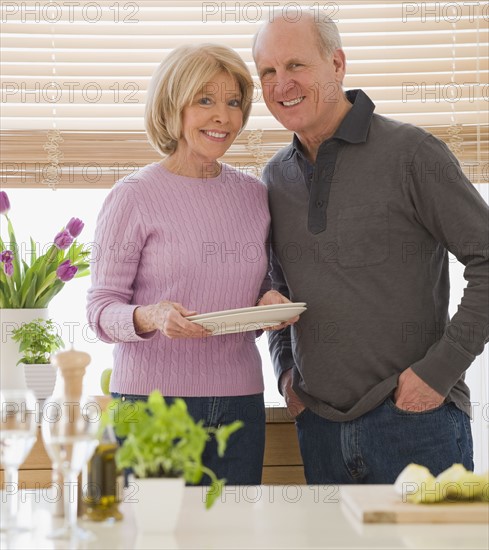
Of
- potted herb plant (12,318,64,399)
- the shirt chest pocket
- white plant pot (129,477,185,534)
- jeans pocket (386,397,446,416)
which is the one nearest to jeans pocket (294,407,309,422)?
jeans pocket (386,397,446,416)

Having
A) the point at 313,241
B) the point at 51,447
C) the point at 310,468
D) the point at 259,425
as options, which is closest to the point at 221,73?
the point at 313,241

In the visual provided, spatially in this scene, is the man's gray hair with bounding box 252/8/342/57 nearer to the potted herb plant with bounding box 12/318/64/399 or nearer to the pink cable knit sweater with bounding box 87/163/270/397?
the pink cable knit sweater with bounding box 87/163/270/397

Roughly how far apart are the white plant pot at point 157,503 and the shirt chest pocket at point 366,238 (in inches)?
33.0

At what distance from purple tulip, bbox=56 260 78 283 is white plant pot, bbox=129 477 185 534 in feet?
4.24

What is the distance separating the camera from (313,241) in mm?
1837

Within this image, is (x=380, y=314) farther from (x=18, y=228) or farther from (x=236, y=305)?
(x=18, y=228)

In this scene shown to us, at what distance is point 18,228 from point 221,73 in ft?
3.61

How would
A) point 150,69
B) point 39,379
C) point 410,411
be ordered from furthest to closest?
point 150,69, point 39,379, point 410,411

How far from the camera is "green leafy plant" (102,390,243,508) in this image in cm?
107

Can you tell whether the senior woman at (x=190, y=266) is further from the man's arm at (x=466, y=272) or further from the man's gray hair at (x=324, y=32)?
the man's arm at (x=466, y=272)

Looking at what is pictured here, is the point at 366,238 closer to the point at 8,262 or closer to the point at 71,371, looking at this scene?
the point at 71,371

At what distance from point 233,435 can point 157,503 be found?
2.32 ft

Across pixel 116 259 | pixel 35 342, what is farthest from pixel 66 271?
pixel 116 259

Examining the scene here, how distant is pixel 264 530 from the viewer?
1.11 m
